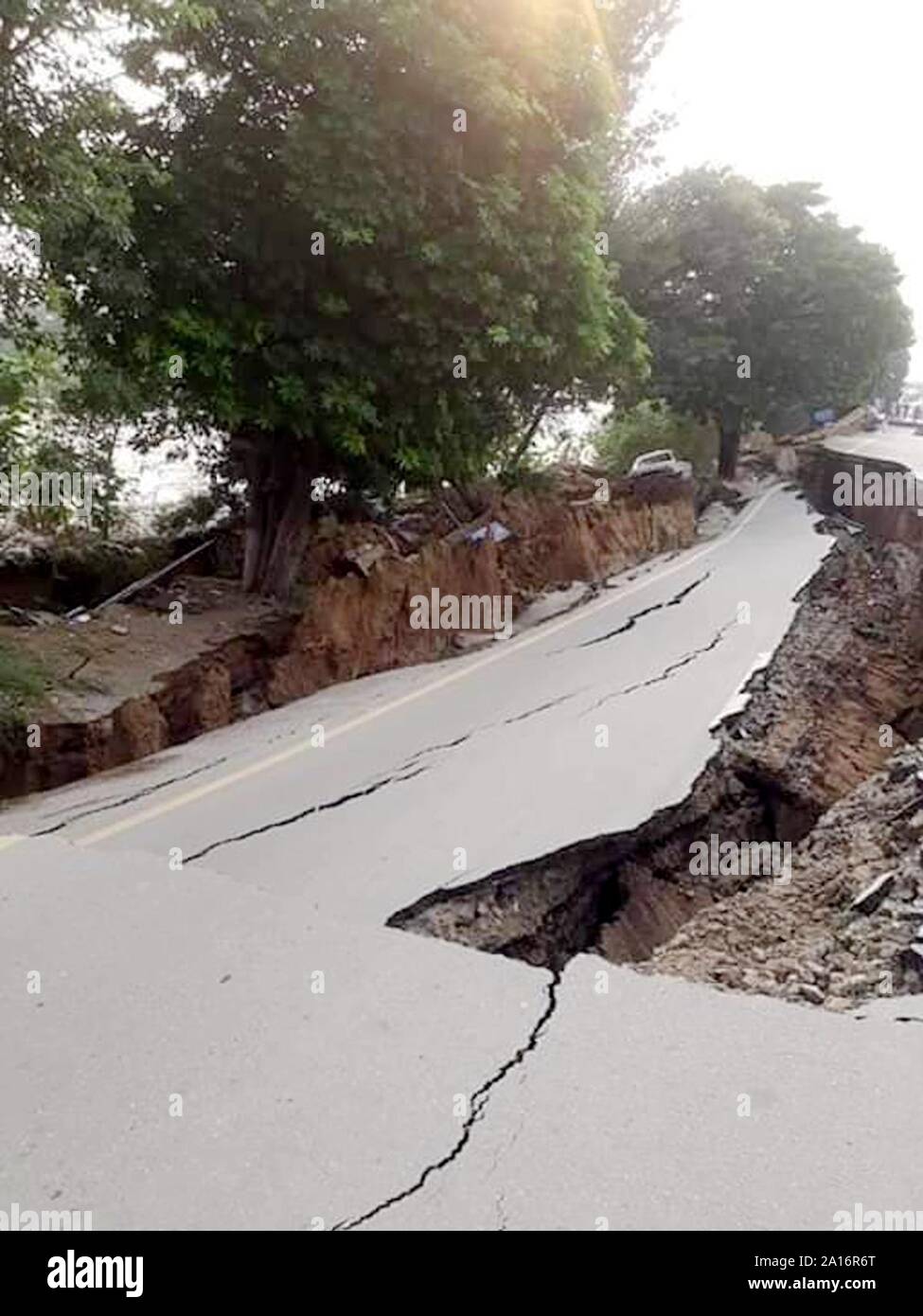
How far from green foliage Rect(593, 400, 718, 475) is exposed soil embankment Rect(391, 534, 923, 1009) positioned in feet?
66.0

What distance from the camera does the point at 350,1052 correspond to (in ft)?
9.10

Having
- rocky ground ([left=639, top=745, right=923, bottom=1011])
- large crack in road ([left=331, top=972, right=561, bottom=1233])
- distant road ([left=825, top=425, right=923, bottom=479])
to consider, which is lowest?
large crack in road ([left=331, top=972, right=561, bottom=1233])

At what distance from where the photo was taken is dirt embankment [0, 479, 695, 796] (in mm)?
7160

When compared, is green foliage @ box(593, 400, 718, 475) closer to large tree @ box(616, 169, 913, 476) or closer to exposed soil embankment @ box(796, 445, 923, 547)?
large tree @ box(616, 169, 913, 476)

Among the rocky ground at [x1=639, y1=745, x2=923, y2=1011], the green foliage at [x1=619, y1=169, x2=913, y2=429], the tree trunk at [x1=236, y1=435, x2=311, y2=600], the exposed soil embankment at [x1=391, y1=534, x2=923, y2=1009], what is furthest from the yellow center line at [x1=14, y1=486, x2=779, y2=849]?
the green foliage at [x1=619, y1=169, x2=913, y2=429]

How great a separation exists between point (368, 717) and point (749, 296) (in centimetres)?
1822

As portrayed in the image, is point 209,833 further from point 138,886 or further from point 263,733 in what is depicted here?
point 263,733

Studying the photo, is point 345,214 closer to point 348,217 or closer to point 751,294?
point 348,217

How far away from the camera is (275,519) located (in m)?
10.5

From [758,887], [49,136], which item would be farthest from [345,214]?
[758,887]

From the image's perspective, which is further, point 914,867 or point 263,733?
point 263,733

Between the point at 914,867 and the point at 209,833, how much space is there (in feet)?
10.8

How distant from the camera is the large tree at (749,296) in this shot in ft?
65.3

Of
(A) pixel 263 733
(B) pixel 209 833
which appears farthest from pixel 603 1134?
(A) pixel 263 733
